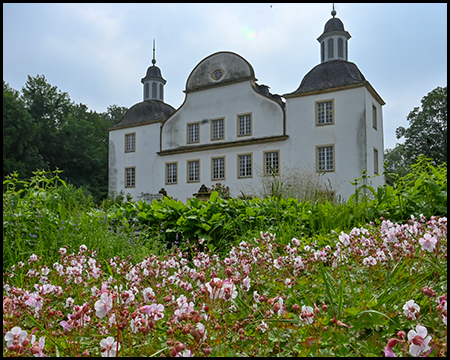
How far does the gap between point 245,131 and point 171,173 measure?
553 cm

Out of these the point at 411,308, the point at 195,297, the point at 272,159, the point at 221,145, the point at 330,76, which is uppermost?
the point at 330,76

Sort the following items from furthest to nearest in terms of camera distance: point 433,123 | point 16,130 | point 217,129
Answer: point 217,129, point 16,130, point 433,123

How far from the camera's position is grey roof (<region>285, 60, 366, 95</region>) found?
19219 mm

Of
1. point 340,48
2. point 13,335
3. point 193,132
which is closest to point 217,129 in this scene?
point 193,132

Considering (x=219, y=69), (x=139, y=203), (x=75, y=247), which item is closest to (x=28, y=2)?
(x=75, y=247)

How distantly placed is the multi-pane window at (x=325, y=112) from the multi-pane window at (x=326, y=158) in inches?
53.3

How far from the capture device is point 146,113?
25.4 metres

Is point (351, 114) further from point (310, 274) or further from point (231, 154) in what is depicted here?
point (310, 274)

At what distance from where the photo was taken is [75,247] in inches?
159

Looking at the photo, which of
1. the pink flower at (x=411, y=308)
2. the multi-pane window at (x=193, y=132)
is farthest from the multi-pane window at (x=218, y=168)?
Answer: the pink flower at (x=411, y=308)

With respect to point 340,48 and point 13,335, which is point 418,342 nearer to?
point 13,335

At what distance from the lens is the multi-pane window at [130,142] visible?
25225 mm

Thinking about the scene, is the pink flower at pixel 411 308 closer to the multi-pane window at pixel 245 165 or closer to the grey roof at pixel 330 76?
the grey roof at pixel 330 76

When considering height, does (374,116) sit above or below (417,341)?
above
